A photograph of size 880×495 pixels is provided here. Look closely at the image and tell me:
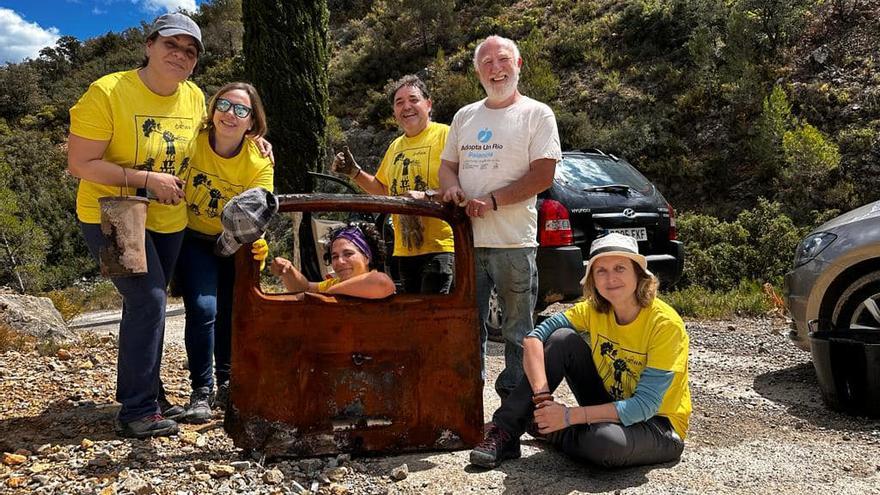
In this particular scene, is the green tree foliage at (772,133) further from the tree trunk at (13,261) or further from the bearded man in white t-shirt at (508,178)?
the tree trunk at (13,261)

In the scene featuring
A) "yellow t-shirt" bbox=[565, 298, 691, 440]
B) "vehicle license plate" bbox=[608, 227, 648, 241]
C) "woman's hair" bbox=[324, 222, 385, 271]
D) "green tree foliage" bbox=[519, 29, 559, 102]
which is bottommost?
"yellow t-shirt" bbox=[565, 298, 691, 440]

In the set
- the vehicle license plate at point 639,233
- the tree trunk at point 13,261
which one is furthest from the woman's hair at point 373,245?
the tree trunk at point 13,261

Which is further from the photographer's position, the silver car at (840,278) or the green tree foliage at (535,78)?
the green tree foliage at (535,78)

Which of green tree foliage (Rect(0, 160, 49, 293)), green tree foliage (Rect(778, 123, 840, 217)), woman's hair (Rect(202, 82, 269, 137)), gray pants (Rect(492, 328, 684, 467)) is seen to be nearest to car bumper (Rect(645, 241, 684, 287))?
gray pants (Rect(492, 328, 684, 467))

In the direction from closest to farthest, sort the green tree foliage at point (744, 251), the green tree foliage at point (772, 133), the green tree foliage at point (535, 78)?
the green tree foliage at point (744, 251) < the green tree foliage at point (772, 133) < the green tree foliage at point (535, 78)

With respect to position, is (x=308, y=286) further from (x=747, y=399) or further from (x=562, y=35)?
(x=562, y=35)

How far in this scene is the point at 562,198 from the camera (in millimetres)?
6070

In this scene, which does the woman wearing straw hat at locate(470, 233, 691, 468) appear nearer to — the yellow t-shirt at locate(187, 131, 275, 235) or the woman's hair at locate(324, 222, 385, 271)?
the woman's hair at locate(324, 222, 385, 271)

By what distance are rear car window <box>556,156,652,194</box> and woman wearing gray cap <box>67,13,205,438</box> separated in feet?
12.2

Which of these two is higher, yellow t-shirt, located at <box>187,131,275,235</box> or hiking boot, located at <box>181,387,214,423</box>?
yellow t-shirt, located at <box>187,131,275,235</box>

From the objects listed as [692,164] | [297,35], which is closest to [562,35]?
[692,164]

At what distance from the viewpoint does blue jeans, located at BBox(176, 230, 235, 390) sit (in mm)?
3672

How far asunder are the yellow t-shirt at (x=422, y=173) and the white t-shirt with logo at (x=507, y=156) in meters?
0.35

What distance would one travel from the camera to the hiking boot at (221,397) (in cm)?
391
